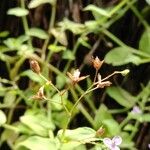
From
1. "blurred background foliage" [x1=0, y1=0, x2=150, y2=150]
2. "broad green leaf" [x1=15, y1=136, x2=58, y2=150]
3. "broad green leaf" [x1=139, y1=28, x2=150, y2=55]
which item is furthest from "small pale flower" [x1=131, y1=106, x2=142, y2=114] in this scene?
"broad green leaf" [x1=15, y1=136, x2=58, y2=150]

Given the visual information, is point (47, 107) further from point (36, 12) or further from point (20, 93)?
point (36, 12)

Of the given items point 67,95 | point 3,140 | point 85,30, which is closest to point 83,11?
point 85,30

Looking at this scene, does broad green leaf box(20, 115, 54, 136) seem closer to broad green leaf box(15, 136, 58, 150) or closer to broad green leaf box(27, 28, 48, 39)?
broad green leaf box(15, 136, 58, 150)

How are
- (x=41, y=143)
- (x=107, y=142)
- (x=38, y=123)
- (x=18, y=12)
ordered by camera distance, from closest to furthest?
1. (x=107, y=142)
2. (x=41, y=143)
3. (x=38, y=123)
4. (x=18, y=12)

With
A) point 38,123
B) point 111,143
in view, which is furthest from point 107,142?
point 38,123

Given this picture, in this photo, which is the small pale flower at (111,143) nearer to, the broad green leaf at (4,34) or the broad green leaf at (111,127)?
the broad green leaf at (111,127)

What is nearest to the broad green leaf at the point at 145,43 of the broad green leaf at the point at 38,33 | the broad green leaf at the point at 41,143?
the broad green leaf at the point at 38,33

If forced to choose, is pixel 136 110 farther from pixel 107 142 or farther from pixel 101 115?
pixel 107 142

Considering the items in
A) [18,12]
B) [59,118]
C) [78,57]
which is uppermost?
[18,12]
